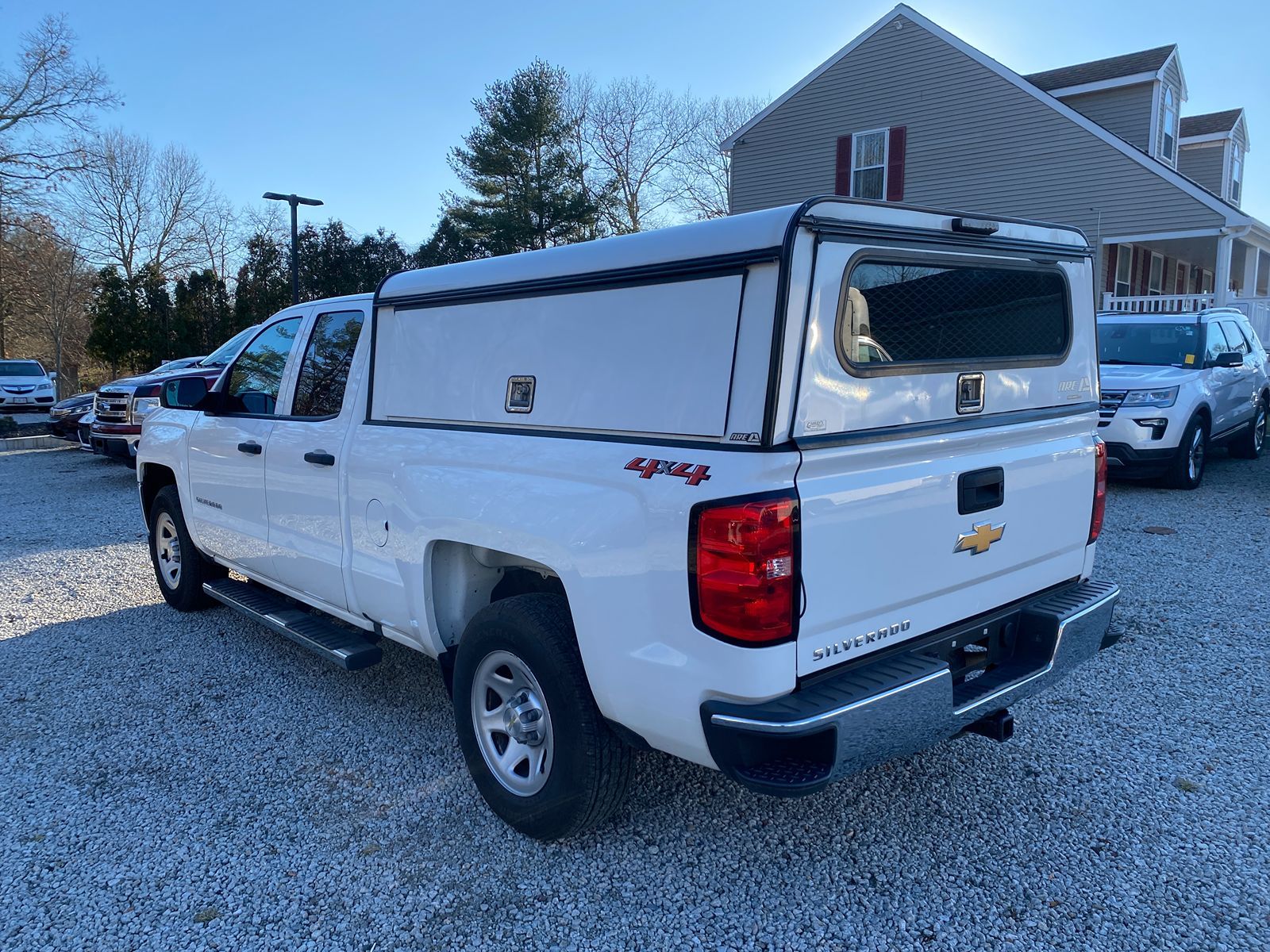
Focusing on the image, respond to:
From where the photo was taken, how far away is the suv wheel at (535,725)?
2.91m

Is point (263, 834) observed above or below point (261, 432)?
below

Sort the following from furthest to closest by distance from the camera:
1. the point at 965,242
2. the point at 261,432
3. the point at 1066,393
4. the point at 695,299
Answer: the point at 261,432 < the point at 1066,393 < the point at 965,242 < the point at 695,299

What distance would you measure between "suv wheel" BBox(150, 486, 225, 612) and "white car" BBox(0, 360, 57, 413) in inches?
773

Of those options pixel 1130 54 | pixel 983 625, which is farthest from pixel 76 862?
pixel 1130 54

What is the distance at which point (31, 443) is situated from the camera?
56.5 ft

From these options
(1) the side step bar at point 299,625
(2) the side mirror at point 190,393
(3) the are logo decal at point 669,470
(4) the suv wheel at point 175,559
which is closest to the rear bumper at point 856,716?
(3) the are logo decal at point 669,470

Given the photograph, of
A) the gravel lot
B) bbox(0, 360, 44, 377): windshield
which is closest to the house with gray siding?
the gravel lot

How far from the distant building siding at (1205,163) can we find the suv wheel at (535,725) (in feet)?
85.7

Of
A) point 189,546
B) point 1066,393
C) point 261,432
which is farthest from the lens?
point 189,546

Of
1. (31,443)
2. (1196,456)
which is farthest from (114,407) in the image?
(1196,456)

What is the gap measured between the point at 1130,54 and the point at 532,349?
893 inches

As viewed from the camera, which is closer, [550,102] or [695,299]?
[695,299]

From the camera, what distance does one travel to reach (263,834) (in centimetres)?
330

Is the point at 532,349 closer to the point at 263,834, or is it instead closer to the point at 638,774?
the point at 638,774
